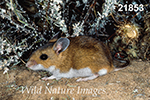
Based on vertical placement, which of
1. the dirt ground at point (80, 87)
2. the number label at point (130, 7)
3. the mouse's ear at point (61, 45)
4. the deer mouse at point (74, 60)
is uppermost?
the number label at point (130, 7)

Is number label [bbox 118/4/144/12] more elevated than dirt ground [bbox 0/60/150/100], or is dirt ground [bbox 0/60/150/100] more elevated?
number label [bbox 118/4/144/12]

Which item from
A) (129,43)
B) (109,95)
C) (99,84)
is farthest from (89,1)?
(109,95)

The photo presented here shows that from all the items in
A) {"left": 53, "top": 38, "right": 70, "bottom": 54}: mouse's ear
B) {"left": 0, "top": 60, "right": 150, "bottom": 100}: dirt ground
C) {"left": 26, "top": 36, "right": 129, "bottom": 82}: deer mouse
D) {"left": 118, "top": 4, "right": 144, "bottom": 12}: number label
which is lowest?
{"left": 0, "top": 60, "right": 150, "bottom": 100}: dirt ground

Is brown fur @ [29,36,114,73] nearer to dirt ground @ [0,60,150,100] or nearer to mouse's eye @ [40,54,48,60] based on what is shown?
mouse's eye @ [40,54,48,60]

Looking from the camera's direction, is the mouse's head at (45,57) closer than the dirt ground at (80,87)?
No

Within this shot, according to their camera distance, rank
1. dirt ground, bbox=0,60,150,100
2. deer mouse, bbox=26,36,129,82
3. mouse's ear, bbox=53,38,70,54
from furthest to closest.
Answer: deer mouse, bbox=26,36,129,82 < mouse's ear, bbox=53,38,70,54 < dirt ground, bbox=0,60,150,100

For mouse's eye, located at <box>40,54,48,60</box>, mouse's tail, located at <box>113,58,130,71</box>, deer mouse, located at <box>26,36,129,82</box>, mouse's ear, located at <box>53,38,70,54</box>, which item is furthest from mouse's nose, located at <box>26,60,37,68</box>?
mouse's tail, located at <box>113,58,130,71</box>

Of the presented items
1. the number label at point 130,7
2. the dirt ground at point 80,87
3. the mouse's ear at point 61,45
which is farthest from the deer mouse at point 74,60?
the number label at point 130,7

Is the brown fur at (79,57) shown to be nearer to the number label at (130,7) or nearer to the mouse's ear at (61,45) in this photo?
the mouse's ear at (61,45)
